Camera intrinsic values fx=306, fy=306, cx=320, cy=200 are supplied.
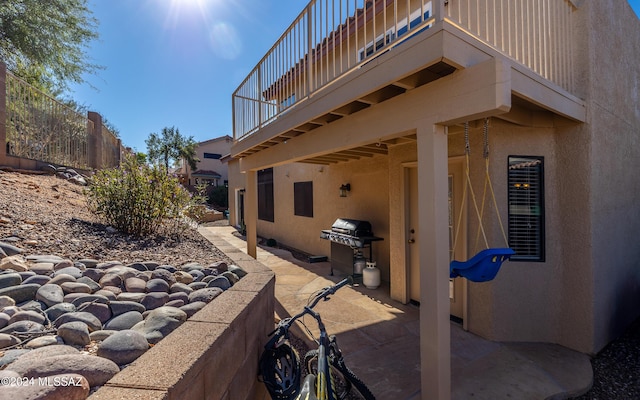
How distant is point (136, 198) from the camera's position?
15.6 feet

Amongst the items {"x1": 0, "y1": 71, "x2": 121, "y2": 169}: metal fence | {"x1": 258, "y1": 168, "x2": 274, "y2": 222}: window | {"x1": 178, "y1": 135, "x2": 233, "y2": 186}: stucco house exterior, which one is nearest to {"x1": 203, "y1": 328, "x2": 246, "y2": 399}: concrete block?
{"x1": 0, "y1": 71, "x2": 121, "y2": 169}: metal fence

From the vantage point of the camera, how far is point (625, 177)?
455cm

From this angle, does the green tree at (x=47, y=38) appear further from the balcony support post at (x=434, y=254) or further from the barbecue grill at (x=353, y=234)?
the balcony support post at (x=434, y=254)

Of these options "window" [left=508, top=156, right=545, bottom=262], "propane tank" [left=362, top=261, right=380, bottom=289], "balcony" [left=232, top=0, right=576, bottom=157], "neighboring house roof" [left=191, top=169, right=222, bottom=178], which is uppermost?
"neighboring house roof" [left=191, top=169, right=222, bottom=178]

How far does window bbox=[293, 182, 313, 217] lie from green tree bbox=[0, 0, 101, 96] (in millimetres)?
7568

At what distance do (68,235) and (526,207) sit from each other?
5828 millimetres

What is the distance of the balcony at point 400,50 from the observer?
2357mm

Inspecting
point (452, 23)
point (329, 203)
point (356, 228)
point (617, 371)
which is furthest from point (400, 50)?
point (329, 203)

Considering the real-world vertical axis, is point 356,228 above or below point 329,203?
below

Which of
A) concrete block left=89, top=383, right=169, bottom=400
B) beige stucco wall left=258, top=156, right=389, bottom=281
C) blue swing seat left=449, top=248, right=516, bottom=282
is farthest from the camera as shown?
beige stucco wall left=258, top=156, right=389, bottom=281

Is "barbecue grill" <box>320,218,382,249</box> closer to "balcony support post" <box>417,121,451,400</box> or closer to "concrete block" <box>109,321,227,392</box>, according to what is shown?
"balcony support post" <box>417,121,451,400</box>

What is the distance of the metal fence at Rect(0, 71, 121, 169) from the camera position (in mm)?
5992

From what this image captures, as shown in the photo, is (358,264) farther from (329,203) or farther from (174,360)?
(174,360)

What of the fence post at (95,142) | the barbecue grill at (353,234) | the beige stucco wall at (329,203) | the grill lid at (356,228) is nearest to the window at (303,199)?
the beige stucco wall at (329,203)
